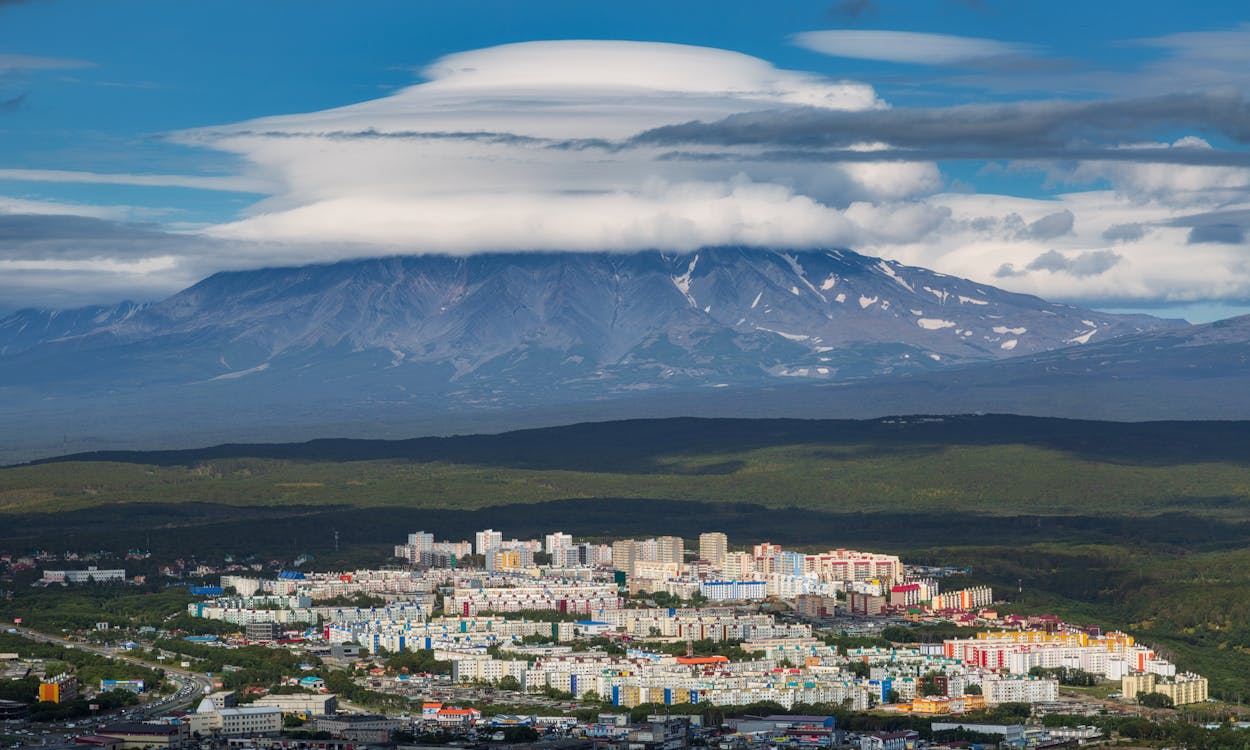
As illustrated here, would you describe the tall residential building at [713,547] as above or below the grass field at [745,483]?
below

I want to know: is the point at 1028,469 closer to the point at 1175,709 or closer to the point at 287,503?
the point at 287,503

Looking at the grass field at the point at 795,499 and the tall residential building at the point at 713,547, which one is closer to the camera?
the grass field at the point at 795,499

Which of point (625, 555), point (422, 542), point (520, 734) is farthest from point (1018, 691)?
point (422, 542)

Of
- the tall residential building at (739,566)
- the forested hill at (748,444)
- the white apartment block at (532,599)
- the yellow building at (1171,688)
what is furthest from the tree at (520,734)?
the forested hill at (748,444)

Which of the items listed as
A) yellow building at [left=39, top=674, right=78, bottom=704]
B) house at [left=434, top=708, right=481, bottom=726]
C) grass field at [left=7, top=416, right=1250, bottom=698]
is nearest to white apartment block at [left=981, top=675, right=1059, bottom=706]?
grass field at [left=7, top=416, right=1250, bottom=698]

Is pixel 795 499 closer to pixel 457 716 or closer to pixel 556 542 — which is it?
pixel 556 542

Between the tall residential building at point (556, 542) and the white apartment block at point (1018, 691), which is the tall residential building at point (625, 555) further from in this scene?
the white apartment block at point (1018, 691)

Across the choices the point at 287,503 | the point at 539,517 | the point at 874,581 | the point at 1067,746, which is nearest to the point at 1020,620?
the point at 874,581

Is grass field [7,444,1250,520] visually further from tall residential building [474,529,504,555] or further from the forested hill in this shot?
tall residential building [474,529,504,555]
